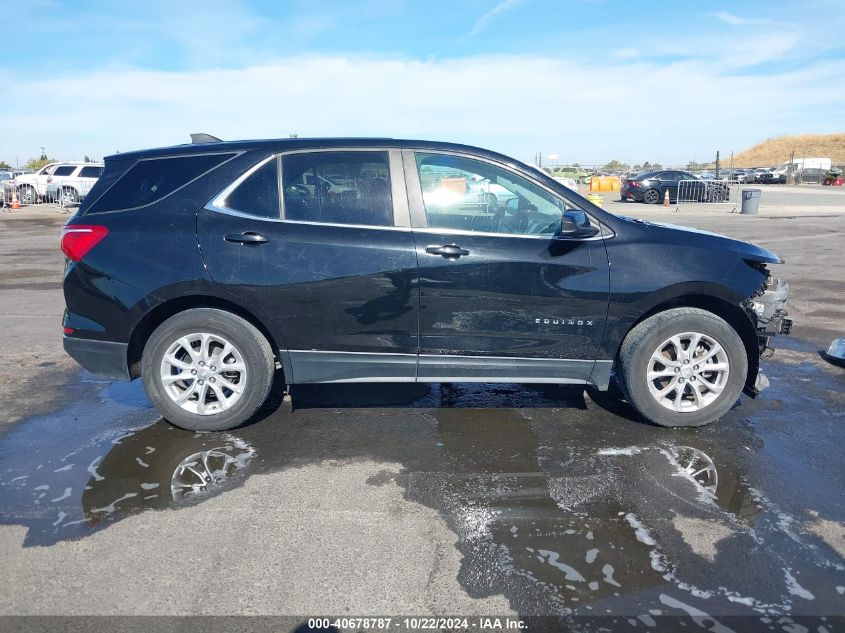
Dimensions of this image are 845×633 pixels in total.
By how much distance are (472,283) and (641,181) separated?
95.1 feet

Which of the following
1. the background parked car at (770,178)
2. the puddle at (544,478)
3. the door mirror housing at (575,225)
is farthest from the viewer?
the background parked car at (770,178)

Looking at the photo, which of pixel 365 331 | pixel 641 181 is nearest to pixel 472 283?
pixel 365 331

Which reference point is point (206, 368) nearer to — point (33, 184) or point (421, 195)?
point (421, 195)

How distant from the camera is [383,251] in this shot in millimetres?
4539

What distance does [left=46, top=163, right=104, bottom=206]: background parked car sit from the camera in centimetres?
2795

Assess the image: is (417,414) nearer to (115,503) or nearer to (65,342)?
(115,503)

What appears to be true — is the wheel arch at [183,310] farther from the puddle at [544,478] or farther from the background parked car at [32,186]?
the background parked car at [32,186]

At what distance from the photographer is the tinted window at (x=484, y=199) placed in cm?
465

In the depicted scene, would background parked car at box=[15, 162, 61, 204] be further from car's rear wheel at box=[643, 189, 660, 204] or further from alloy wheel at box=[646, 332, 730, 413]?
alloy wheel at box=[646, 332, 730, 413]

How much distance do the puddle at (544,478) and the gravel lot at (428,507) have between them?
1 cm

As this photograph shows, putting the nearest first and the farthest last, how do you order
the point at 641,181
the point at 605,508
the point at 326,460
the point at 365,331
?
the point at 605,508 < the point at 326,460 < the point at 365,331 < the point at 641,181

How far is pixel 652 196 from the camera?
103ft

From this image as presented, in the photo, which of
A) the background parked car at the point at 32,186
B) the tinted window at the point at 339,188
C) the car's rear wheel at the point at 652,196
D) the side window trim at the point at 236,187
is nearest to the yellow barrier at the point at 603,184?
the car's rear wheel at the point at 652,196

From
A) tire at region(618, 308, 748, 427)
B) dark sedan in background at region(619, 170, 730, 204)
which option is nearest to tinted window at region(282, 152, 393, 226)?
tire at region(618, 308, 748, 427)
